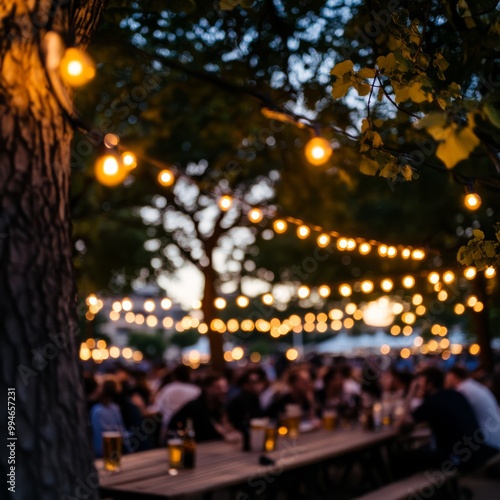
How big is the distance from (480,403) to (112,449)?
13.9ft

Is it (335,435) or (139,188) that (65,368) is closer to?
(335,435)

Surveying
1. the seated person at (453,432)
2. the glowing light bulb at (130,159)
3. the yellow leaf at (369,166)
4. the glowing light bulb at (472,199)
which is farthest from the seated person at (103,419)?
the yellow leaf at (369,166)

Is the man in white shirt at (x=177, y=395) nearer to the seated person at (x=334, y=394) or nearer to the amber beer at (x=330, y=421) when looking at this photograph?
the amber beer at (x=330, y=421)

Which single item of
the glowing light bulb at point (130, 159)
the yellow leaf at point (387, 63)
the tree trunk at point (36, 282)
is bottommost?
the tree trunk at point (36, 282)

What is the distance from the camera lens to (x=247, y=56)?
233 inches

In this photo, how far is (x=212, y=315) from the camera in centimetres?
1408

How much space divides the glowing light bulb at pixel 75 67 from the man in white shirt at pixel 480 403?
229 inches

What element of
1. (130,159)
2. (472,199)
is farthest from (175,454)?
(472,199)

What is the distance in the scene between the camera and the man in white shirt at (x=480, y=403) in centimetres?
706

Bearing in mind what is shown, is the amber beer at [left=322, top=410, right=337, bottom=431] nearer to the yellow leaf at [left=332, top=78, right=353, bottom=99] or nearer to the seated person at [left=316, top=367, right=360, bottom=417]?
the seated person at [left=316, top=367, right=360, bottom=417]

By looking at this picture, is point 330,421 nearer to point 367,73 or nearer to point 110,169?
point 110,169

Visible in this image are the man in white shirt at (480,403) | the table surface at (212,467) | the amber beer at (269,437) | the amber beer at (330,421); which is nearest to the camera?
the table surface at (212,467)

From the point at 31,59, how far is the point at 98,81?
679cm

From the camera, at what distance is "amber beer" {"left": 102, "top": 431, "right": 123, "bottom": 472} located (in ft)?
16.5
